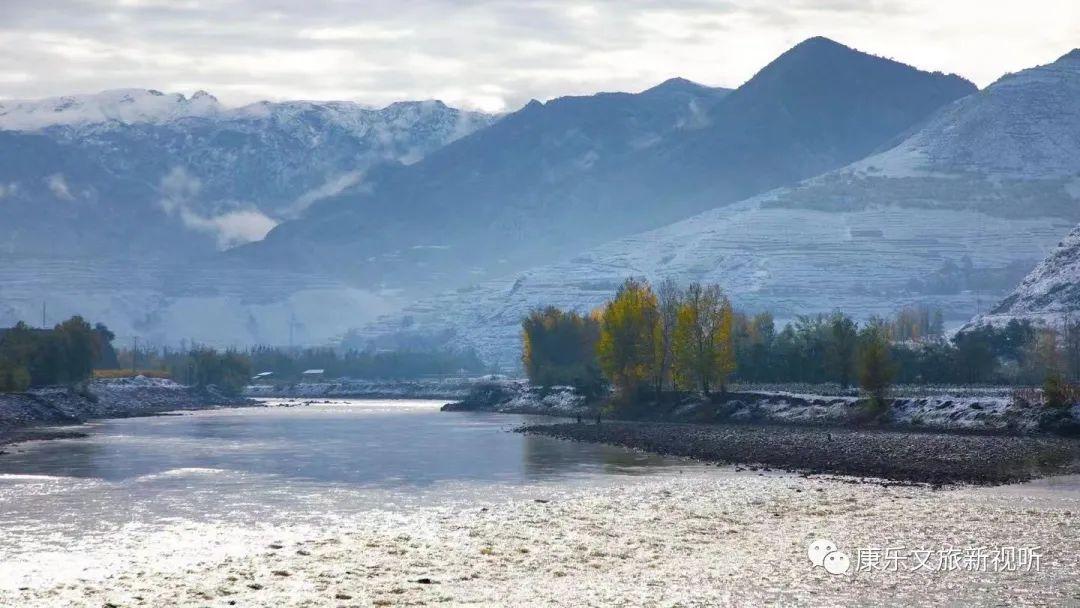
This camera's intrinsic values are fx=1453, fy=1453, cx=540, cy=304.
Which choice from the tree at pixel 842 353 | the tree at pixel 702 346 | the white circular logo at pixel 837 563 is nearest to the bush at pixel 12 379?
the tree at pixel 702 346

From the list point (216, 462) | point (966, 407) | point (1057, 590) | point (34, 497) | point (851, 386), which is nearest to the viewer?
point (1057, 590)

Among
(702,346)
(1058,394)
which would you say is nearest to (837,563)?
(1058,394)

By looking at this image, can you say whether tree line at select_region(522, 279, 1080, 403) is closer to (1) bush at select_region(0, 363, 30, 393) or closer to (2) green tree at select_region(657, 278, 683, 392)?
(2) green tree at select_region(657, 278, 683, 392)

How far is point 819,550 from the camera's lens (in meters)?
47.9

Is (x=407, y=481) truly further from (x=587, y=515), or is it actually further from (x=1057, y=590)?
(x=1057, y=590)

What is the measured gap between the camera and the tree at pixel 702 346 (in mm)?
141875

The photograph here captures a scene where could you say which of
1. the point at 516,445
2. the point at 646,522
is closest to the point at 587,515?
the point at 646,522

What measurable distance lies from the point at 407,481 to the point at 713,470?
16934mm

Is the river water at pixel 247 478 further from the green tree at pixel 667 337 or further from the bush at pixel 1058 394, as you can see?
the bush at pixel 1058 394

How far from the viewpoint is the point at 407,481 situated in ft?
254

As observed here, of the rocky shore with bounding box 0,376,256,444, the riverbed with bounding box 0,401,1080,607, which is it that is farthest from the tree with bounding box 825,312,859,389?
the rocky shore with bounding box 0,376,256,444

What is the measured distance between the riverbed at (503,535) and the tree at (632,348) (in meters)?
64.3

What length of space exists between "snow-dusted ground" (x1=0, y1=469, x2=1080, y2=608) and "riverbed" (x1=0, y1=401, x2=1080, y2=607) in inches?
4.7

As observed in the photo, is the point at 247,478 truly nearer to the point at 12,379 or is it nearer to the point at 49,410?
the point at 49,410
